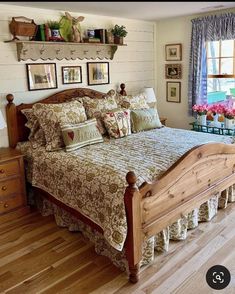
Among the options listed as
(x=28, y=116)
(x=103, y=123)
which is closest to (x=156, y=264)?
(x=103, y=123)

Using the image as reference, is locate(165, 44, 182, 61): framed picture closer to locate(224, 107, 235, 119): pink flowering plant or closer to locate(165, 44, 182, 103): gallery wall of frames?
locate(165, 44, 182, 103): gallery wall of frames

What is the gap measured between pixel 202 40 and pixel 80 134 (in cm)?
238

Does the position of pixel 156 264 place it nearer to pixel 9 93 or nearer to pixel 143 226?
pixel 143 226

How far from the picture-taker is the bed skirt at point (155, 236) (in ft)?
7.74

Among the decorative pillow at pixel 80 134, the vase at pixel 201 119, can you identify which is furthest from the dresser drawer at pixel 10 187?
the vase at pixel 201 119

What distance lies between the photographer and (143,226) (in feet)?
7.15

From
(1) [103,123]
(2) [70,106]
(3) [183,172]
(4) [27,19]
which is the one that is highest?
(4) [27,19]

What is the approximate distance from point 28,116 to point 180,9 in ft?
7.53

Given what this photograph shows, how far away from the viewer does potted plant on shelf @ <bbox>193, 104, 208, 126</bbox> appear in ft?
13.8

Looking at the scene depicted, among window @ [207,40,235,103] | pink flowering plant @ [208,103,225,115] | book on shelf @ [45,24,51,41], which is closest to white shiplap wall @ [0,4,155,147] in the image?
book on shelf @ [45,24,51,41]

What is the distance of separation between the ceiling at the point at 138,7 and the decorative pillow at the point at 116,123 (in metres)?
1.18

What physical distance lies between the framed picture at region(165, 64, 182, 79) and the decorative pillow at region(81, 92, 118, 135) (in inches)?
57.6

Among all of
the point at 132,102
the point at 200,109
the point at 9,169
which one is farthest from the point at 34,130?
the point at 200,109

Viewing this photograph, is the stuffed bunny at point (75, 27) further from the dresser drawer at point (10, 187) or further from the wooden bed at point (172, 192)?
the dresser drawer at point (10, 187)
